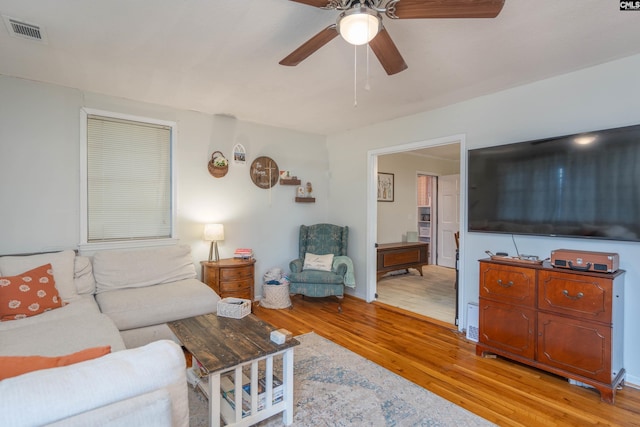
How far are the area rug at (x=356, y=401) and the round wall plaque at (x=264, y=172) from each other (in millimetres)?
2513

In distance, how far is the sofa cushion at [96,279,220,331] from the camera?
2.62 m

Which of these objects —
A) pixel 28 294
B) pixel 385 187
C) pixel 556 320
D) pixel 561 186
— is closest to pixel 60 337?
pixel 28 294

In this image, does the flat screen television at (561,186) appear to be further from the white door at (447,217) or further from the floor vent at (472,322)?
the white door at (447,217)

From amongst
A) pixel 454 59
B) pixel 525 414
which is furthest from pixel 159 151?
pixel 525 414

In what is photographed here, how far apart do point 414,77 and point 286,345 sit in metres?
2.40

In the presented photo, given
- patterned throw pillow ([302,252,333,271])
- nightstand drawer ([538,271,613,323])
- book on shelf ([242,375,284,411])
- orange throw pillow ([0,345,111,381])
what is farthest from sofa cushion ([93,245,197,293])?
nightstand drawer ([538,271,613,323])

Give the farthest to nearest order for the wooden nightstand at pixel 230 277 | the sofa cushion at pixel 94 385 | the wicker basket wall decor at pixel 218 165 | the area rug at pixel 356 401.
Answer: the wicker basket wall decor at pixel 218 165, the wooden nightstand at pixel 230 277, the area rug at pixel 356 401, the sofa cushion at pixel 94 385

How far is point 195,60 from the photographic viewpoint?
247 centimetres

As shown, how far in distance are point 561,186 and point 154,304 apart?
3610mm

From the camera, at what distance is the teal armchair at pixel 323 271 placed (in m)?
4.09

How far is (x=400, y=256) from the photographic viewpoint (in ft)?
18.5

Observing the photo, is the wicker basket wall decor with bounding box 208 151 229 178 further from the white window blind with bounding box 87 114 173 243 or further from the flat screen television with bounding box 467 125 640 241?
the flat screen television with bounding box 467 125 640 241

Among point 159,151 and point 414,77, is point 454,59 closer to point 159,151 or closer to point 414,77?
point 414,77

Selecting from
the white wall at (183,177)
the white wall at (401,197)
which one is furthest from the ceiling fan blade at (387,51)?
the white wall at (401,197)
